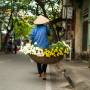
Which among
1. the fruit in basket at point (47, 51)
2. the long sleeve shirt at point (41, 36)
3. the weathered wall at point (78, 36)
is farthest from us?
the weathered wall at point (78, 36)

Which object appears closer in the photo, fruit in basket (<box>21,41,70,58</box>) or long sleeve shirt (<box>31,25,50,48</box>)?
fruit in basket (<box>21,41,70,58</box>)

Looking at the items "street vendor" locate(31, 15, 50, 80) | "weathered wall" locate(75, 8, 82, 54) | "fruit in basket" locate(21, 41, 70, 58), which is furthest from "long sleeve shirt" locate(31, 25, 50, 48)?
"weathered wall" locate(75, 8, 82, 54)

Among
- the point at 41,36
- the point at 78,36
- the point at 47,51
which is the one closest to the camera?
the point at 47,51

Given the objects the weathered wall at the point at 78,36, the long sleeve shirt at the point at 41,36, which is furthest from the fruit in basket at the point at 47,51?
the weathered wall at the point at 78,36

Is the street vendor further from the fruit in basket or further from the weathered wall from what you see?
the weathered wall

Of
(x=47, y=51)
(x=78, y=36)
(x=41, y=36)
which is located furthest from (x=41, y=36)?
(x=78, y=36)

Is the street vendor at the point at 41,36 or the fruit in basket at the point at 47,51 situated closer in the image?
the fruit in basket at the point at 47,51

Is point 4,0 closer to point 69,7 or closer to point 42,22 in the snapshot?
point 69,7

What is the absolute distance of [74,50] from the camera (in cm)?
2608

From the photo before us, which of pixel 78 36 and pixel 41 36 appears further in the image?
pixel 78 36

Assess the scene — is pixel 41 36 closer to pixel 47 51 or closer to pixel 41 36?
pixel 41 36

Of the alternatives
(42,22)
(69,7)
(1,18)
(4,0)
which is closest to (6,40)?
(1,18)

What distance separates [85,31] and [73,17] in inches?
176

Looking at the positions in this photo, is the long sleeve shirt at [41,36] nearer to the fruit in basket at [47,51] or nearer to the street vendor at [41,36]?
the street vendor at [41,36]
